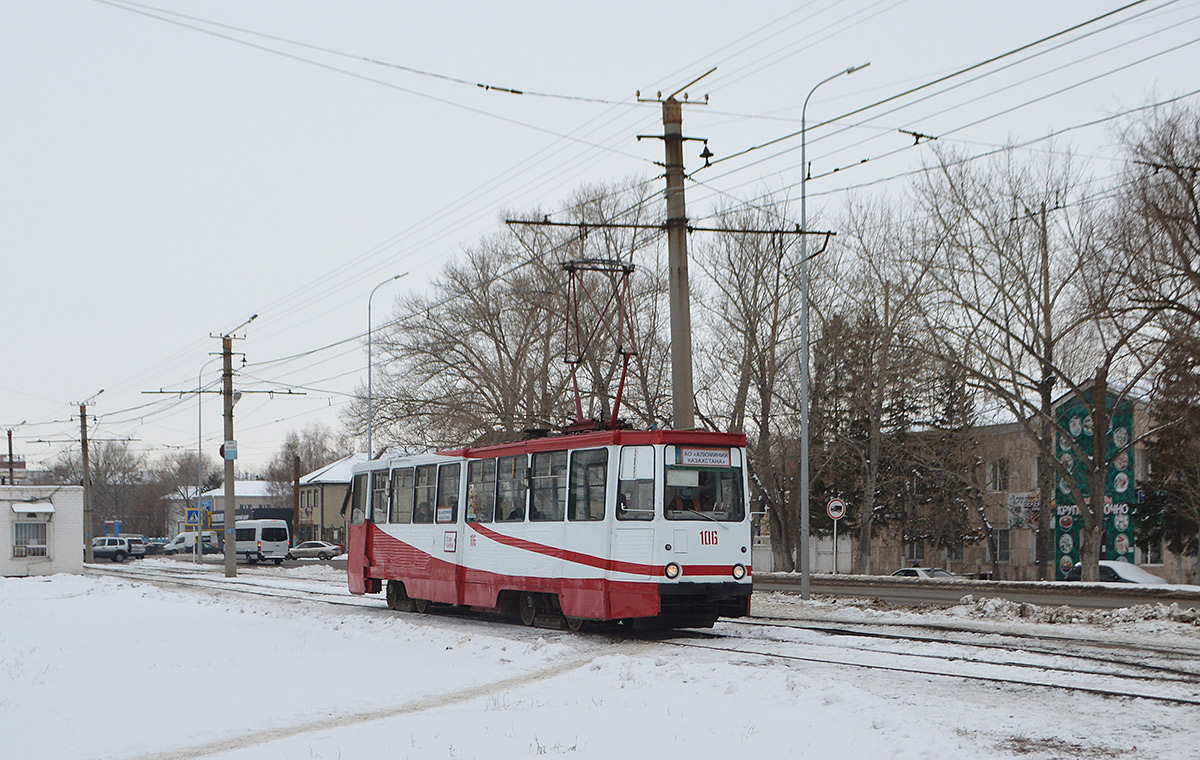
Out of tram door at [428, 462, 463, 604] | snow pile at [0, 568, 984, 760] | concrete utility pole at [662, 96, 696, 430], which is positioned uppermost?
concrete utility pole at [662, 96, 696, 430]

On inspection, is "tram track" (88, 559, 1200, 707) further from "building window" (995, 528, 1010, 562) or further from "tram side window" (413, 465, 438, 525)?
"building window" (995, 528, 1010, 562)

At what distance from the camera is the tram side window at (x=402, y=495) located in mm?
23531

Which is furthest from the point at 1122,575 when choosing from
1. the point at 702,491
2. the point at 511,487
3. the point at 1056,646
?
the point at 702,491

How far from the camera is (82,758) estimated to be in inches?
392

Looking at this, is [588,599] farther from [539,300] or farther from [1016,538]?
[1016,538]

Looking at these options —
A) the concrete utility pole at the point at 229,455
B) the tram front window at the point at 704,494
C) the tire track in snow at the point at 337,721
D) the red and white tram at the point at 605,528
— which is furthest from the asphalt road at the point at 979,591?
the concrete utility pole at the point at 229,455

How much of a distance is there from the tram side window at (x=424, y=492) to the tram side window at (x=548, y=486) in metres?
3.97

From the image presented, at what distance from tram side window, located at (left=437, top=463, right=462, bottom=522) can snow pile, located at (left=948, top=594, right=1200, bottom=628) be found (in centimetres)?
895

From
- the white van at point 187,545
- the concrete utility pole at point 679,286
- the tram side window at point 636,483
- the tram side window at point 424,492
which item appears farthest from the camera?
the white van at point 187,545

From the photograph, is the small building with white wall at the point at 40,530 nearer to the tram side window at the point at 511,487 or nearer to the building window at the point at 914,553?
the tram side window at the point at 511,487

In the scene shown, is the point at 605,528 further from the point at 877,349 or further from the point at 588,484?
the point at 877,349

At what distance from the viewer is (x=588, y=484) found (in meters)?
17.7

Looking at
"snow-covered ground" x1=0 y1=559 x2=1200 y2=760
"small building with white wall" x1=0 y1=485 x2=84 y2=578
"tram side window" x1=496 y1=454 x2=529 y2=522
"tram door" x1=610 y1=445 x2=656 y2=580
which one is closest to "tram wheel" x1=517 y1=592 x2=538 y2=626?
"snow-covered ground" x1=0 y1=559 x2=1200 y2=760

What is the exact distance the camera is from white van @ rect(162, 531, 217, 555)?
8625cm
